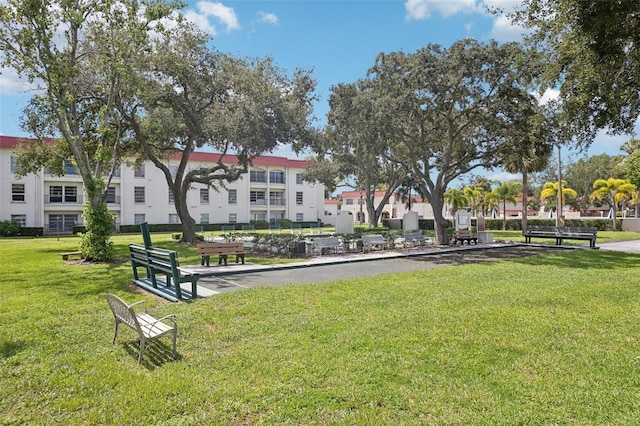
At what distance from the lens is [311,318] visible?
23.2 feet

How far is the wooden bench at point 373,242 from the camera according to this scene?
19.6 metres

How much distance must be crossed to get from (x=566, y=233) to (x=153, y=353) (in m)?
23.7

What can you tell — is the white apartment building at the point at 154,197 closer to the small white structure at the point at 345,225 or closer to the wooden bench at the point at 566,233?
the small white structure at the point at 345,225

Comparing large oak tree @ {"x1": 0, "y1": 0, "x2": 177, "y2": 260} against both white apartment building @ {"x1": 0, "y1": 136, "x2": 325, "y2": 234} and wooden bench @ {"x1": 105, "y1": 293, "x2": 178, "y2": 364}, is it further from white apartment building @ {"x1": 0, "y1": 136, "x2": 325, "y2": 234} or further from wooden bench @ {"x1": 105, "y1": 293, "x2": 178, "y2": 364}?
white apartment building @ {"x1": 0, "y1": 136, "x2": 325, "y2": 234}

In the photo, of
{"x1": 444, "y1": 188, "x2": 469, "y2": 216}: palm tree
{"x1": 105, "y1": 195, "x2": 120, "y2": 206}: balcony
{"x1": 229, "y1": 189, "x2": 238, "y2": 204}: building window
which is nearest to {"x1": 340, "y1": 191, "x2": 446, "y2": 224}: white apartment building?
{"x1": 444, "y1": 188, "x2": 469, "y2": 216}: palm tree

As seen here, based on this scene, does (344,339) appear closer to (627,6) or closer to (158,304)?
(158,304)

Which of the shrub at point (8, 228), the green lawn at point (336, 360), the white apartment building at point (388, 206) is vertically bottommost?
the green lawn at point (336, 360)

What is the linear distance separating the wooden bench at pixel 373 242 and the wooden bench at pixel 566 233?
981 cm

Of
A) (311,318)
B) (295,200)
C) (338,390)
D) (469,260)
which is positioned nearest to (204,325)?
(311,318)

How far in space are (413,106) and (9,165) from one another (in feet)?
135

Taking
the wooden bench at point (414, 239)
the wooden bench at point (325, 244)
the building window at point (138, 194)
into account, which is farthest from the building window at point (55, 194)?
the wooden bench at point (414, 239)

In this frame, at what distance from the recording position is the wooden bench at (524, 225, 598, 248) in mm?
21742

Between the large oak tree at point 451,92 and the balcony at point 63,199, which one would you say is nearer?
the large oak tree at point 451,92

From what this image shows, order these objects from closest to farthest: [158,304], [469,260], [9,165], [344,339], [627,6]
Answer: [344,339] → [627,6] → [158,304] → [469,260] → [9,165]
